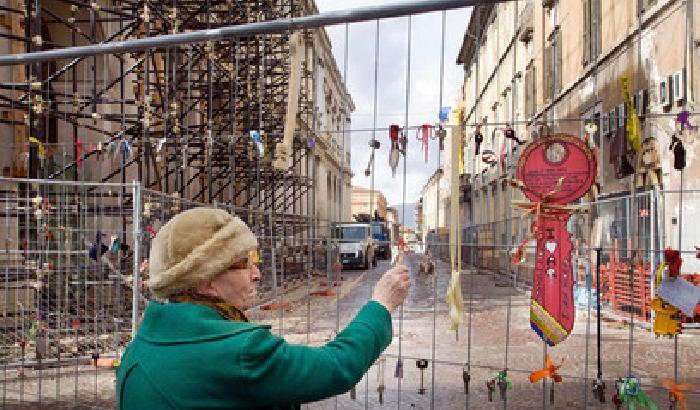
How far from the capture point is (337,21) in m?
3.15

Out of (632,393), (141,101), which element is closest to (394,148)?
(632,393)

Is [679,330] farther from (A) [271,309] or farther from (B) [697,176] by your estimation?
(B) [697,176]

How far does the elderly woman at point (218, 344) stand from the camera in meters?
1.58

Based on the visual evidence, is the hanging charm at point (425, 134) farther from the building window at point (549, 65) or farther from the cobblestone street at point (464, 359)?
the building window at point (549, 65)

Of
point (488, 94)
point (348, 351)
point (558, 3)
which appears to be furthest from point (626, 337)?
point (488, 94)

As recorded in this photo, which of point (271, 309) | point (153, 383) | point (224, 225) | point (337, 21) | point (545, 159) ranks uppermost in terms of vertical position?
point (337, 21)

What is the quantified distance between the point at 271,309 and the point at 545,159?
4.67 meters

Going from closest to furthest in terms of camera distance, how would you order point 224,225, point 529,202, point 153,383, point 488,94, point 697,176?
point 153,383 < point 224,225 < point 529,202 < point 697,176 < point 488,94

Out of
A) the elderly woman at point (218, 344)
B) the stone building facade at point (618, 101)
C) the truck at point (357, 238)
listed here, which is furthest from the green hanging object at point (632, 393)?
the elderly woman at point (218, 344)

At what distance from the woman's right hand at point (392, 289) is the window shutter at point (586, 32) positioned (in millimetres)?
14444

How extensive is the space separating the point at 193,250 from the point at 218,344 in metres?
0.29

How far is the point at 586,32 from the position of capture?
15.3 metres

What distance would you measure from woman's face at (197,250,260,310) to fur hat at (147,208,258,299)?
35 mm

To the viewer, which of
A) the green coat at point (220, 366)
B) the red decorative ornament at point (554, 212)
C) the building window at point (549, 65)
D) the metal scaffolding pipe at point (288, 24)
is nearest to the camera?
the green coat at point (220, 366)
